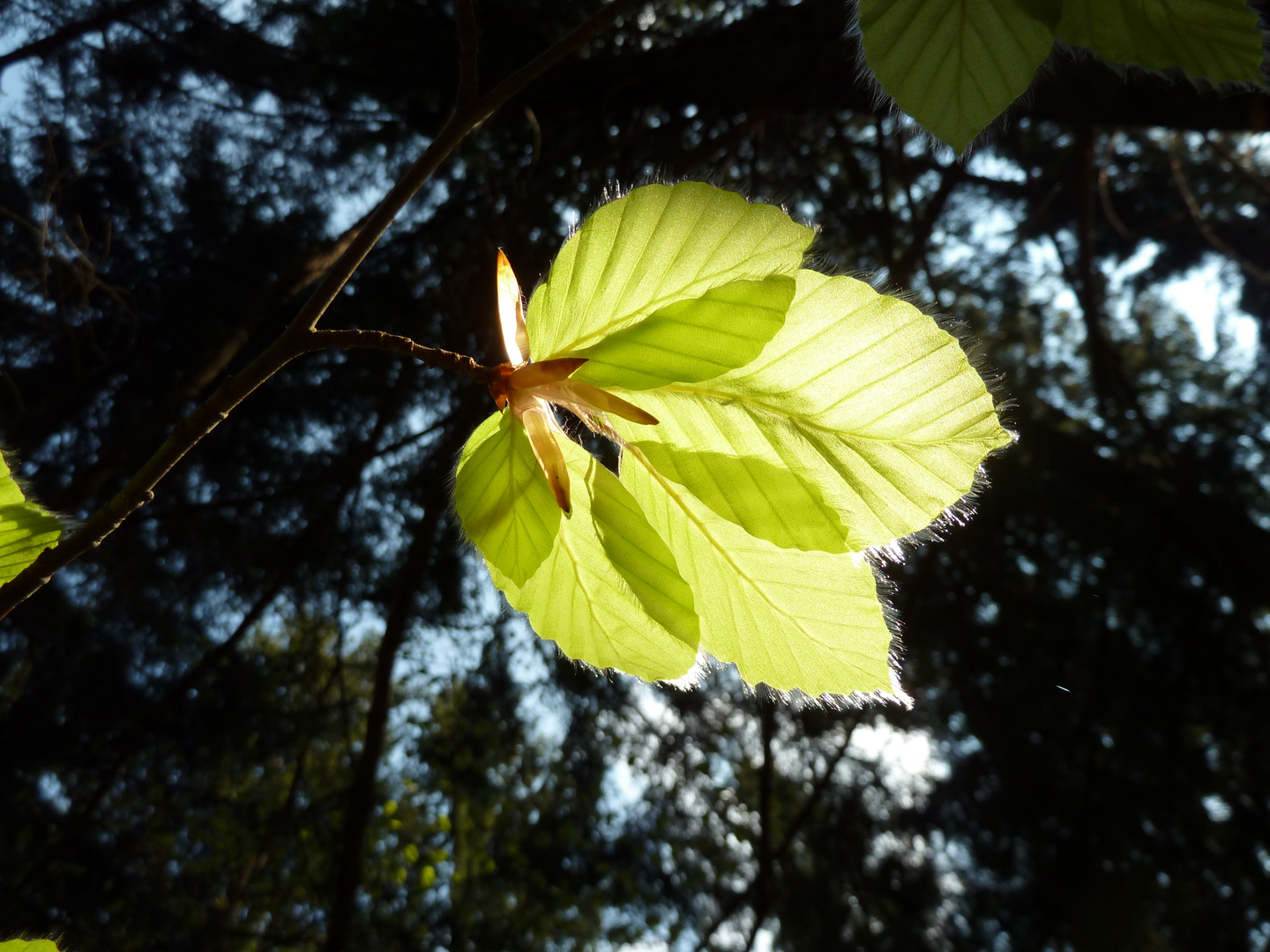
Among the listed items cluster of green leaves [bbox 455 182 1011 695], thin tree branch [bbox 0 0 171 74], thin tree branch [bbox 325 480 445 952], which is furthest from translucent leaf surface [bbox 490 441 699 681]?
thin tree branch [bbox 0 0 171 74]

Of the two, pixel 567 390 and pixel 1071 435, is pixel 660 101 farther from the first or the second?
pixel 567 390

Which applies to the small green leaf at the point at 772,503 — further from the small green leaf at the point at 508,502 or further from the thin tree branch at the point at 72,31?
the thin tree branch at the point at 72,31

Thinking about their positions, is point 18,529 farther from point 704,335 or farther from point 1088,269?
point 1088,269

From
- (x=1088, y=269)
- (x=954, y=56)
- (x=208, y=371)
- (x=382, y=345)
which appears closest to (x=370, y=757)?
(x=208, y=371)

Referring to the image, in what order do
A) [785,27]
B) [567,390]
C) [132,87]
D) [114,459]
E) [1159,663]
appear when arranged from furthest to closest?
[1159,663] → [132,87] → [785,27] → [114,459] → [567,390]

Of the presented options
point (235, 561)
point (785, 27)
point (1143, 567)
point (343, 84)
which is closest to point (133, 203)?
point (343, 84)

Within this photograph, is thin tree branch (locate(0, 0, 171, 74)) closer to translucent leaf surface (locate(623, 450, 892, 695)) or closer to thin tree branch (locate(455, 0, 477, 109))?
thin tree branch (locate(455, 0, 477, 109))
